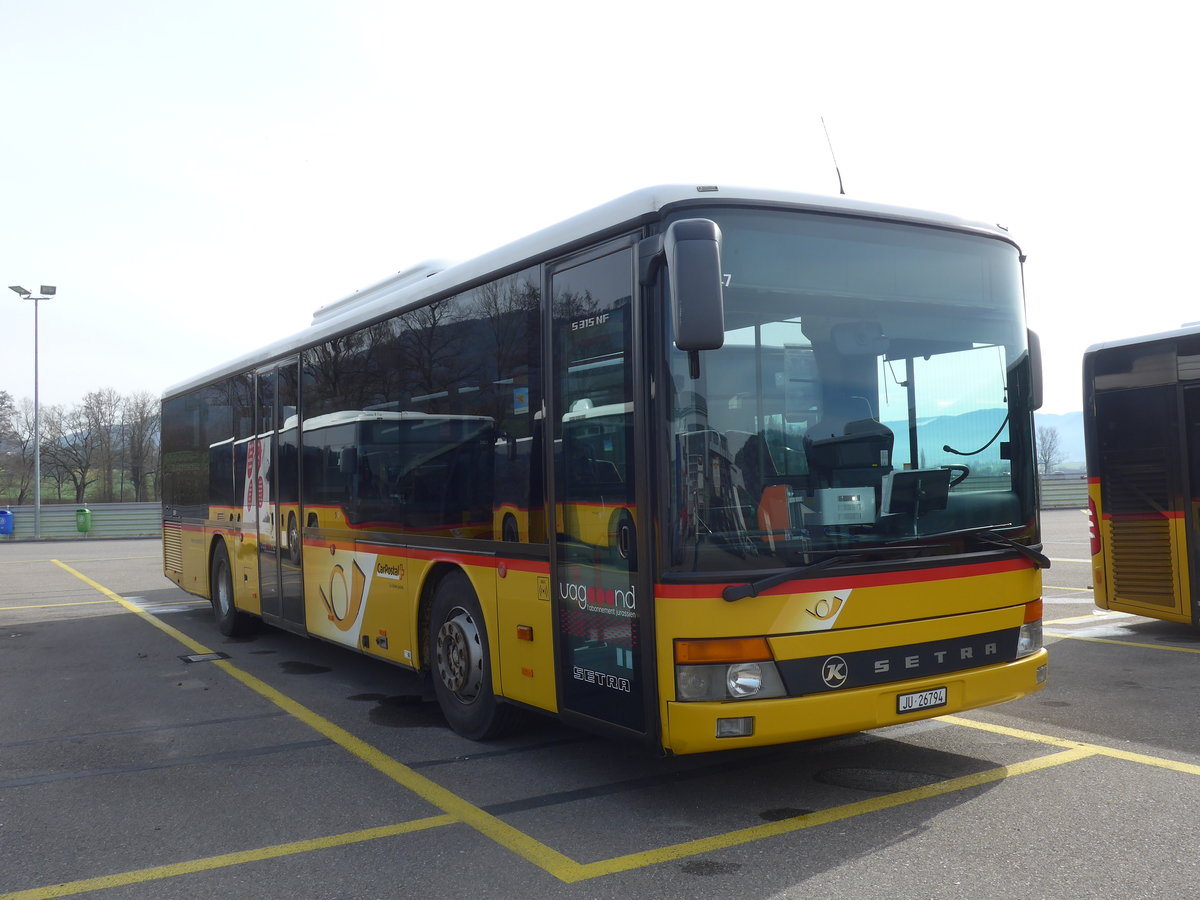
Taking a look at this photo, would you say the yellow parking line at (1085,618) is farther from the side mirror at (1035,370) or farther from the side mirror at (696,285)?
the side mirror at (696,285)

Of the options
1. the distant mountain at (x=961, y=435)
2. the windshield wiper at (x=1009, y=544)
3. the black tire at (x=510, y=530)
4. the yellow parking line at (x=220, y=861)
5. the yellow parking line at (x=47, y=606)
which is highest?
the distant mountain at (x=961, y=435)

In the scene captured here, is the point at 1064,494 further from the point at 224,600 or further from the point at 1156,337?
the point at 224,600

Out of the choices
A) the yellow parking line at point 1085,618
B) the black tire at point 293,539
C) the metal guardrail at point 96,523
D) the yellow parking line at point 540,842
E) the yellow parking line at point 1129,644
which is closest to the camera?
the yellow parking line at point 540,842

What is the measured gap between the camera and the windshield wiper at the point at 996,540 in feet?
17.2

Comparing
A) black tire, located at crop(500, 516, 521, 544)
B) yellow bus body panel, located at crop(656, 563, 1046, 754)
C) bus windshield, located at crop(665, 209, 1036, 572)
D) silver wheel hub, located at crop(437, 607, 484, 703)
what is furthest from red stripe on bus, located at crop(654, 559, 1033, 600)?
silver wheel hub, located at crop(437, 607, 484, 703)

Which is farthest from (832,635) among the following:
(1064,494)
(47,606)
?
(1064,494)

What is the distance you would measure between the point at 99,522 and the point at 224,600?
29.5 meters

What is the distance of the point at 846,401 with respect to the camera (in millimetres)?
4977

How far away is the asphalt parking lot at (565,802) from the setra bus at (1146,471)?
1532 mm

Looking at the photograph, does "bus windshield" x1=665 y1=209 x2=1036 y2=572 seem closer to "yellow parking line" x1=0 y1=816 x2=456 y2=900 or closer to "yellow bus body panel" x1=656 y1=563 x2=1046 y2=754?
"yellow bus body panel" x1=656 y1=563 x2=1046 y2=754

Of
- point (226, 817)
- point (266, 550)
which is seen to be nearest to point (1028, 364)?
point (226, 817)

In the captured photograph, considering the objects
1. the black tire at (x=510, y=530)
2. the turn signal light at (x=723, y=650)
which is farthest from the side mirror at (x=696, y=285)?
the black tire at (x=510, y=530)

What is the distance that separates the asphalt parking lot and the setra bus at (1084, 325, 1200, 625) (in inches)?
60.3

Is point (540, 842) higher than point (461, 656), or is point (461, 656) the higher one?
point (461, 656)
